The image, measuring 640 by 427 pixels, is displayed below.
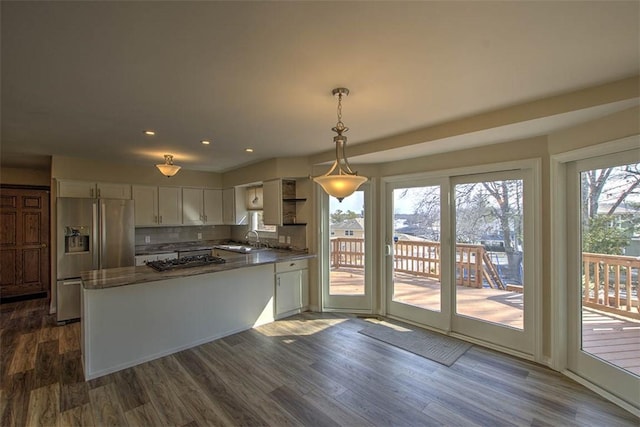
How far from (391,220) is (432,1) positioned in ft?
10.4

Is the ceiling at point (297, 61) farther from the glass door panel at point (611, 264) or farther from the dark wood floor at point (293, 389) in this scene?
the dark wood floor at point (293, 389)

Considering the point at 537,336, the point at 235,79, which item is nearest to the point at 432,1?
the point at 235,79

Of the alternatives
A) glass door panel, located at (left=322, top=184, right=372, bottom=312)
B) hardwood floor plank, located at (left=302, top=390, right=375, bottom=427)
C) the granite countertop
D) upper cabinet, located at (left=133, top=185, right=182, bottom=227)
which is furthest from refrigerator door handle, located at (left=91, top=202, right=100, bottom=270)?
hardwood floor plank, located at (left=302, top=390, right=375, bottom=427)

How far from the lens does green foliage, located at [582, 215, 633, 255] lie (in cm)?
241

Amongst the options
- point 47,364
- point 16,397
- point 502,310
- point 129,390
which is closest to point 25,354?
point 47,364

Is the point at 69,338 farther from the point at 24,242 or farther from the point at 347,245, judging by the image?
the point at 347,245

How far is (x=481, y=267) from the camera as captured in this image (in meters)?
3.47

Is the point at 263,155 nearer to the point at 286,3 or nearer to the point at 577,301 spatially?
the point at 286,3

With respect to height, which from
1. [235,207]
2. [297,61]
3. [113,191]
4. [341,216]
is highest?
[297,61]

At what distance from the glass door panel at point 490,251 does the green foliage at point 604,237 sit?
566 mm

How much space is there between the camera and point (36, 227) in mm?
5402

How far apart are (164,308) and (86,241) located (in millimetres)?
2125

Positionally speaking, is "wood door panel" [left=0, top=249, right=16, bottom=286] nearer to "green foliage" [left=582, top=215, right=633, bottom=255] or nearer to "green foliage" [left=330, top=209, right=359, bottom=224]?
"green foliage" [left=330, top=209, right=359, bottom=224]

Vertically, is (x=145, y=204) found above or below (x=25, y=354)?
above
